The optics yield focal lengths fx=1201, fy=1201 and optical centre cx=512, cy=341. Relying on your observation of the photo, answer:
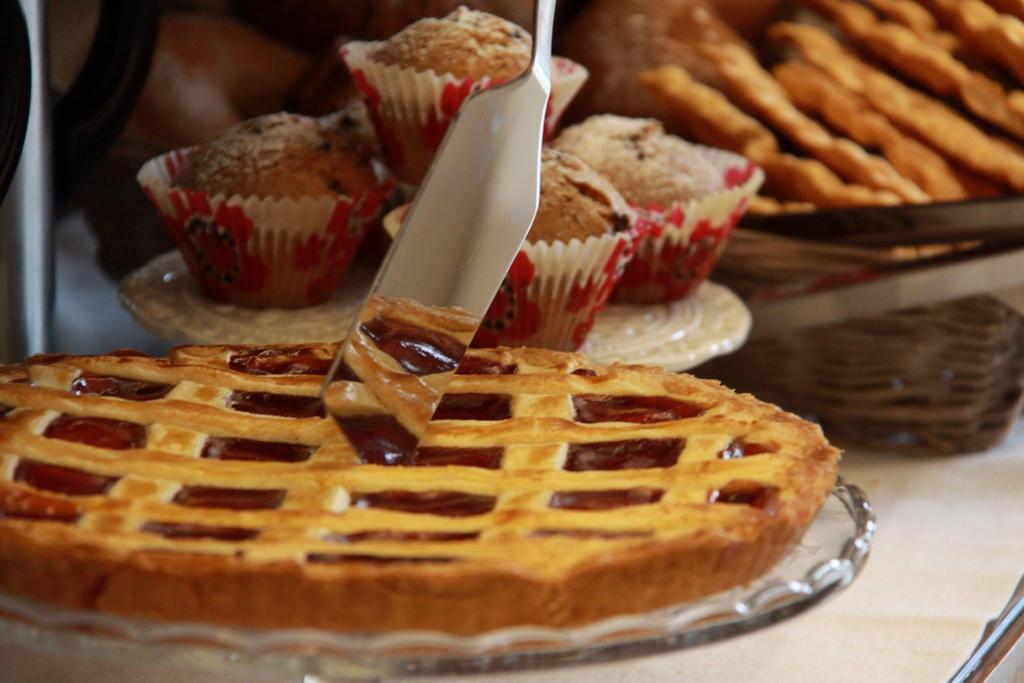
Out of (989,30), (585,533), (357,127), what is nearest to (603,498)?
(585,533)

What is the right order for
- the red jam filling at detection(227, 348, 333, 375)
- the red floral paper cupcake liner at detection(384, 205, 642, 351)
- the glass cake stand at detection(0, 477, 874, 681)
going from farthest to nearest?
1. the red floral paper cupcake liner at detection(384, 205, 642, 351)
2. the red jam filling at detection(227, 348, 333, 375)
3. the glass cake stand at detection(0, 477, 874, 681)

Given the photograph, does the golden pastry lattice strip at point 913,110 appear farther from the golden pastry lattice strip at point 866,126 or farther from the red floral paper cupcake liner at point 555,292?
the red floral paper cupcake liner at point 555,292

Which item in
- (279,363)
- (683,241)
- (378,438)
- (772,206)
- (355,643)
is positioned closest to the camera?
(355,643)

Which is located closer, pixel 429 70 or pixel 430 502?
pixel 430 502

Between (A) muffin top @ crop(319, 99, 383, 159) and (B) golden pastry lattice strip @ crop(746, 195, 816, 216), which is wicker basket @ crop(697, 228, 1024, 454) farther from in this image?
(A) muffin top @ crop(319, 99, 383, 159)

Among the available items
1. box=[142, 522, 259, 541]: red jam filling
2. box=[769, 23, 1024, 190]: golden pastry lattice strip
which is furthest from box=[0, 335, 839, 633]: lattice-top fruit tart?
box=[769, 23, 1024, 190]: golden pastry lattice strip

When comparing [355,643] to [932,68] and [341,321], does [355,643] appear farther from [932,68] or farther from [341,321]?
[932,68]

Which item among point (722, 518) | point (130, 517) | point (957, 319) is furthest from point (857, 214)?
point (130, 517)
